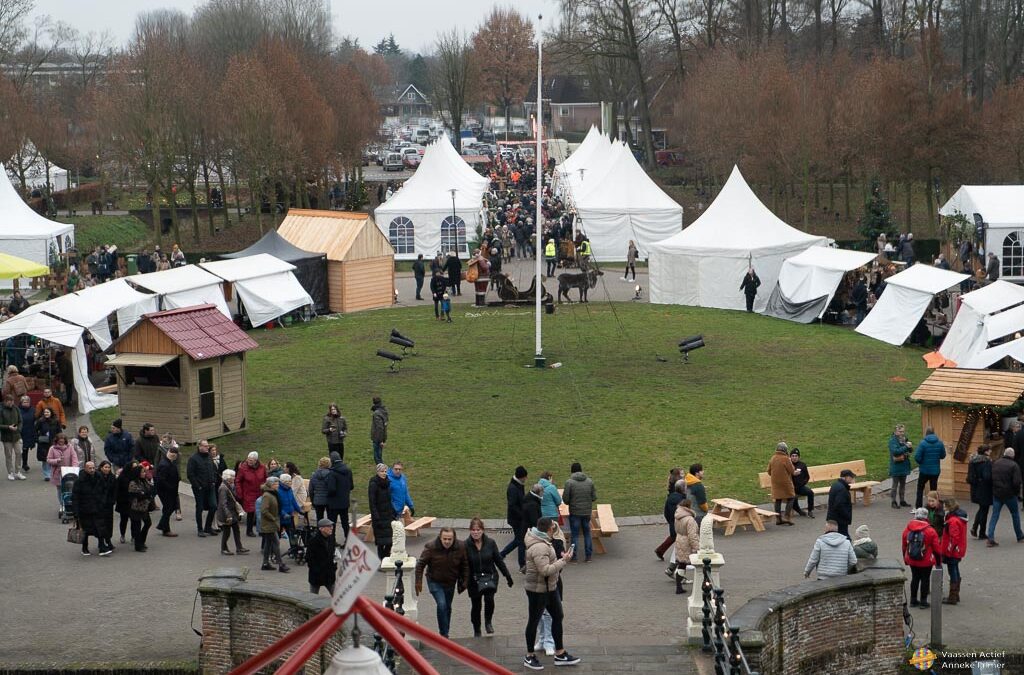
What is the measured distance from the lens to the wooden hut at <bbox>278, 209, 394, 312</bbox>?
36031 mm

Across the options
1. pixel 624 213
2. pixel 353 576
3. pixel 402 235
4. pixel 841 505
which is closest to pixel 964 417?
pixel 841 505

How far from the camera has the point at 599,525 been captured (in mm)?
16688

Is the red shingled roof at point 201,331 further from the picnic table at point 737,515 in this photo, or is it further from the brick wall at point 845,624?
the brick wall at point 845,624

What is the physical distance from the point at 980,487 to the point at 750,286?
1849 cm

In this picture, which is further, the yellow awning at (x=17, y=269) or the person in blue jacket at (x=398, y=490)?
the yellow awning at (x=17, y=269)

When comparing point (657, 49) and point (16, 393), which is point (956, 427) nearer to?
point (16, 393)

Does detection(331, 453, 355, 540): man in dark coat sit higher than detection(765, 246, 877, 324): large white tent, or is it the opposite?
detection(765, 246, 877, 324): large white tent

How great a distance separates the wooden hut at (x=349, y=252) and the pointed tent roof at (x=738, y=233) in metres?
7.30

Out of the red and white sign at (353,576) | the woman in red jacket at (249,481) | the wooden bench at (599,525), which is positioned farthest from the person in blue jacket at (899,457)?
the red and white sign at (353,576)

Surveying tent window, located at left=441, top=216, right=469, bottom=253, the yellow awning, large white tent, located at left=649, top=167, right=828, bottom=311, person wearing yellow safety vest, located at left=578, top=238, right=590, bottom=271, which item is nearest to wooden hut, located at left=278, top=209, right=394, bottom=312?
person wearing yellow safety vest, located at left=578, top=238, right=590, bottom=271

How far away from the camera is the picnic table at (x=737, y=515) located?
56.8 feet

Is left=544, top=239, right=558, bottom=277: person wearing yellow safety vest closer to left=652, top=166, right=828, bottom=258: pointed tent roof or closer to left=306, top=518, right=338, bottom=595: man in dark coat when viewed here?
left=652, top=166, right=828, bottom=258: pointed tent roof

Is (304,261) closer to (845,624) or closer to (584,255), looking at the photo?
(584,255)

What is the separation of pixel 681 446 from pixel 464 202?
1000 inches
